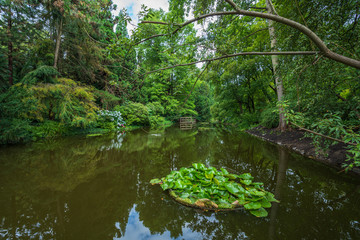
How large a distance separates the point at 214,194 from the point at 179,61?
1985mm

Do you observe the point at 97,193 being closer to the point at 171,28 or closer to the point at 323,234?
the point at 171,28

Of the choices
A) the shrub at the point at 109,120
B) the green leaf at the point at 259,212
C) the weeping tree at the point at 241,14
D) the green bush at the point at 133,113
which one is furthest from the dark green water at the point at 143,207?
the green bush at the point at 133,113

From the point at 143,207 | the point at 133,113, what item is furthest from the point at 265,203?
the point at 133,113

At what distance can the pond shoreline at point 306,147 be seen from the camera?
11.4 ft

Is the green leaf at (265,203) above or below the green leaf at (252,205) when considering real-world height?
below

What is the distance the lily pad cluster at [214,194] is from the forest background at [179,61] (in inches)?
42.0

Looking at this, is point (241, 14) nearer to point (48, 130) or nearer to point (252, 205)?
point (252, 205)

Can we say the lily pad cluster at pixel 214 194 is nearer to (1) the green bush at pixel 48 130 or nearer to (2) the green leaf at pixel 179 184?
(2) the green leaf at pixel 179 184

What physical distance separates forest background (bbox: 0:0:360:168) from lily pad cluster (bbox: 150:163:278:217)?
3.50ft

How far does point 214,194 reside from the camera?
6.60 ft

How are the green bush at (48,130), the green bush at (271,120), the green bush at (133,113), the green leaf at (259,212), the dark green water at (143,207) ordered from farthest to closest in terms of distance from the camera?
the green bush at (133,113)
the green bush at (271,120)
the green bush at (48,130)
the green leaf at (259,212)
the dark green water at (143,207)

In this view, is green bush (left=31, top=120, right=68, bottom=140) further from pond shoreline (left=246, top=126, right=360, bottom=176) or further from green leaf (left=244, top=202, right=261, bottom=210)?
pond shoreline (left=246, top=126, right=360, bottom=176)

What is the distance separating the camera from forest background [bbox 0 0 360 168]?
186cm

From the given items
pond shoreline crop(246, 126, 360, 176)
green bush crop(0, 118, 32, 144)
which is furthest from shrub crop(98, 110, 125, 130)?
pond shoreline crop(246, 126, 360, 176)
